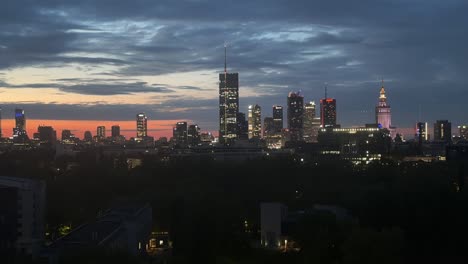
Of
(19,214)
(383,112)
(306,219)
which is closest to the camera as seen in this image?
(19,214)

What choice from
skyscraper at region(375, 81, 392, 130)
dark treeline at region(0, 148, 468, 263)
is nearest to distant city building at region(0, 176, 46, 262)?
dark treeline at region(0, 148, 468, 263)

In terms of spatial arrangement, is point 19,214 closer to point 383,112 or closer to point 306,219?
point 306,219

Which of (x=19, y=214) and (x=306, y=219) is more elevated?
(x=19, y=214)

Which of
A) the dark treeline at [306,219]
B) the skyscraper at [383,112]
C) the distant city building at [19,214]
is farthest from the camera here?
the skyscraper at [383,112]

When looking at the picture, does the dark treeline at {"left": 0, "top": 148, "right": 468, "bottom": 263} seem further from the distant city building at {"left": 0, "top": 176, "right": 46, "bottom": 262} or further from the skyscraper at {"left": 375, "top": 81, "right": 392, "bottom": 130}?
the skyscraper at {"left": 375, "top": 81, "right": 392, "bottom": 130}

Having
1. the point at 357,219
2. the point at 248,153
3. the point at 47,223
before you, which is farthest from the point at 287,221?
the point at 248,153

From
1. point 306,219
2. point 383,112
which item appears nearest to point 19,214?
point 306,219

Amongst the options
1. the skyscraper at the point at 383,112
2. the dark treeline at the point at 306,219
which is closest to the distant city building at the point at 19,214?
the dark treeline at the point at 306,219

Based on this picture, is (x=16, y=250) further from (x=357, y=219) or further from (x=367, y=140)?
(x=367, y=140)

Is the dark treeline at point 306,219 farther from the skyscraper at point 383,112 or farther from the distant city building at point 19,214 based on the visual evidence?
the skyscraper at point 383,112
